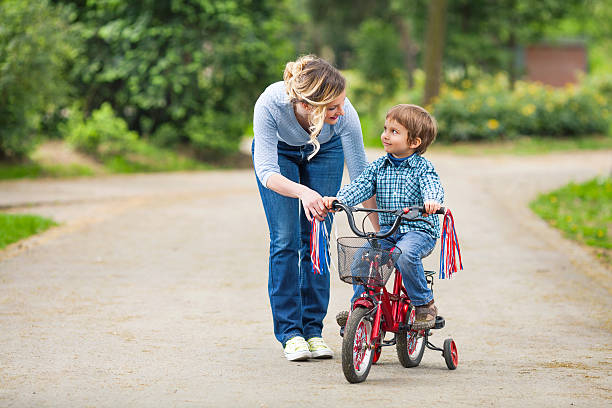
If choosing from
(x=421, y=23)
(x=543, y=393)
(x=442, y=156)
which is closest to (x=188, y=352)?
(x=543, y=393)

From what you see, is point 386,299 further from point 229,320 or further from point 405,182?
point 229,320

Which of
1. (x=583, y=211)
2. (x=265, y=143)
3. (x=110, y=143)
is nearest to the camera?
(x=265, y=143)

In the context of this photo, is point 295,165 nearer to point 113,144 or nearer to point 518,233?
point 518,233

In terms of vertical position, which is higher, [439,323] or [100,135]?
[100,135]

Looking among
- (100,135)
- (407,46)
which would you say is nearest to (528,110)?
(100,135)

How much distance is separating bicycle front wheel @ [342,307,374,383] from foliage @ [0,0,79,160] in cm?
1038

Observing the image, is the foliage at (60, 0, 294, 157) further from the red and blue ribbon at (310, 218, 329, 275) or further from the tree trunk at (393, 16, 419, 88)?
the tree trunk at (393, 16, 419, 88)

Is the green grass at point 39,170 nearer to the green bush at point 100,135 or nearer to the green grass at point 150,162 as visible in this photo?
the green grass at point 150,162

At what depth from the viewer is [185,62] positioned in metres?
18.6

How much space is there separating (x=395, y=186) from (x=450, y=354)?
99 cm

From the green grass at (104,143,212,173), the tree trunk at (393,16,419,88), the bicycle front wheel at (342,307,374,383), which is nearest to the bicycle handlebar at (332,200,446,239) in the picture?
the bicycle front wheel at (342,307,374,383)

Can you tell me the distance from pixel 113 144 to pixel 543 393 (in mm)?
13639

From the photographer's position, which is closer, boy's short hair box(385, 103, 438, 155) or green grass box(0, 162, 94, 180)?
boy's short hair box(385, 103, 438, 155)

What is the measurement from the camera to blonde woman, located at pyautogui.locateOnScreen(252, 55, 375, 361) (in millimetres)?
4770
